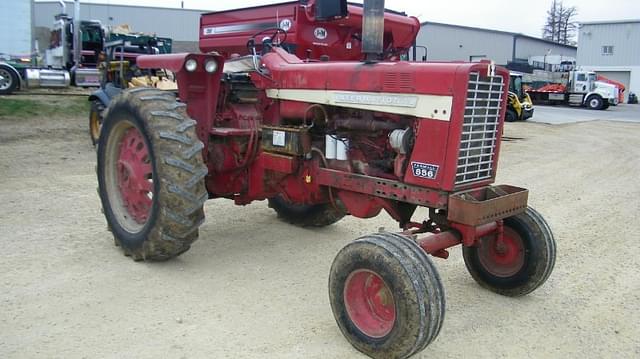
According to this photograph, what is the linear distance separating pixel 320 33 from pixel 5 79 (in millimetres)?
12904

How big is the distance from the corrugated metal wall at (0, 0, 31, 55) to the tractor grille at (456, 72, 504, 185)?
55.9ft

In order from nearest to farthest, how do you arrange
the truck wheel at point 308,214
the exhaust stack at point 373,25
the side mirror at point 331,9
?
the exhaust stack at point 373,25 < the side mirror at point 331,9 < the truck wheel at point 308,214

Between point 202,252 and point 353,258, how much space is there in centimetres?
210

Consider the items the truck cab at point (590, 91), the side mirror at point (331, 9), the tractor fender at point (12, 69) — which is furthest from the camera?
the truck cab at point (590, 91)

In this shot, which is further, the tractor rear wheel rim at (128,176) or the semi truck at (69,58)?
the semi truck at (69,58)

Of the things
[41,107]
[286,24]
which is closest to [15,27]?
[41,107]

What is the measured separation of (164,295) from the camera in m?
4.18

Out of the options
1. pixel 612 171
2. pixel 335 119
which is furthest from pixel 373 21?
pixel 612 171

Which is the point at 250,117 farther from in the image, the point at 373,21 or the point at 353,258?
the point at 353,258

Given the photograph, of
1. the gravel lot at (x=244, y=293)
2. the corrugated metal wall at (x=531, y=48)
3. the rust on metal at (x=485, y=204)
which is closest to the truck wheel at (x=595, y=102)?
the corrugated metal wall at (x=531, y=48)

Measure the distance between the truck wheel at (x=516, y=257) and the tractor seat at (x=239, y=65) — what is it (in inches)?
91.1

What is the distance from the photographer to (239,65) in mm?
5051

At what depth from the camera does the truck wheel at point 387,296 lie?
320cm

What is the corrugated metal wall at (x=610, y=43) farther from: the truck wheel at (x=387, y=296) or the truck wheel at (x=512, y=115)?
the truck wheel at (x=387, y=296)
